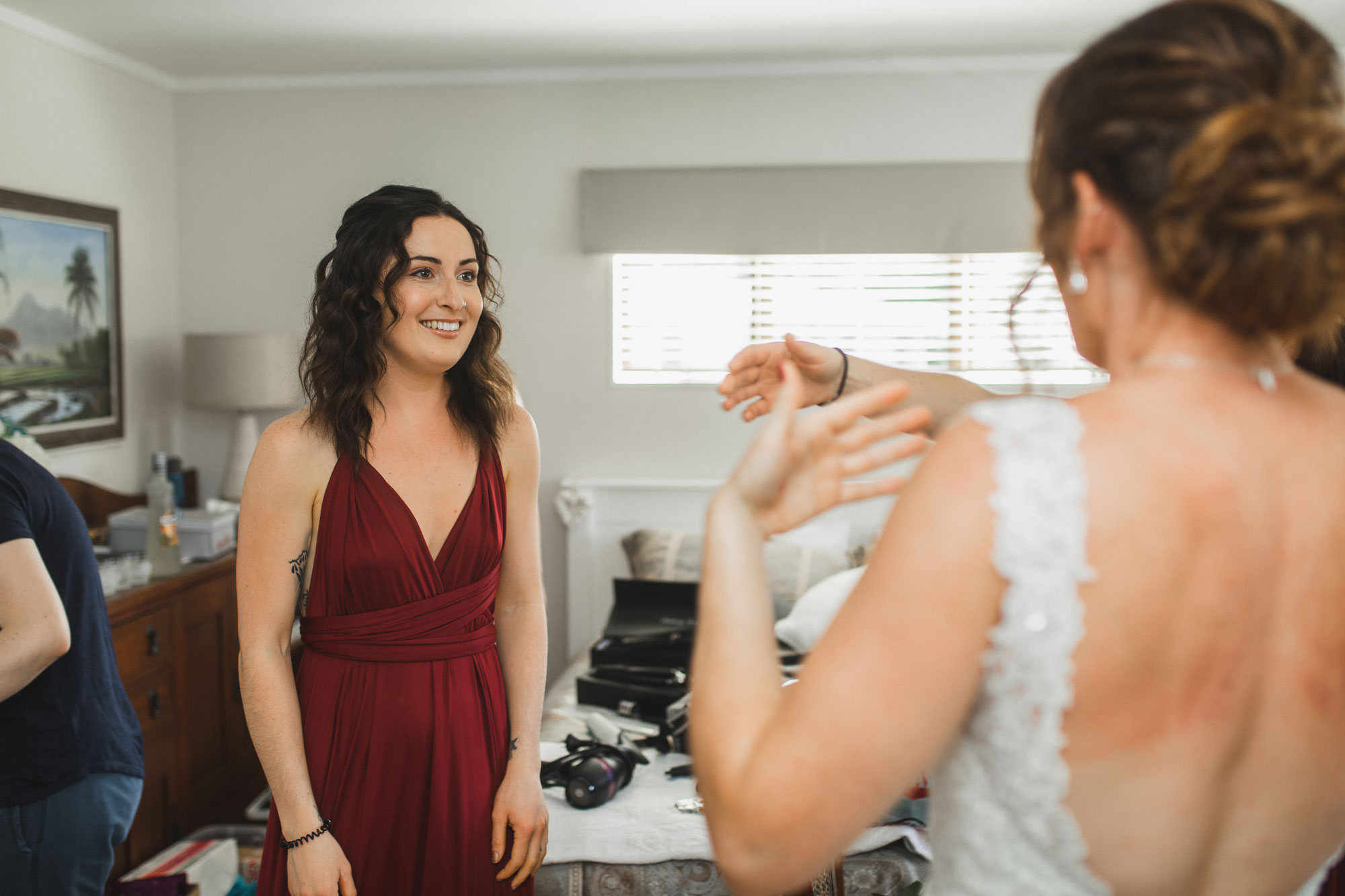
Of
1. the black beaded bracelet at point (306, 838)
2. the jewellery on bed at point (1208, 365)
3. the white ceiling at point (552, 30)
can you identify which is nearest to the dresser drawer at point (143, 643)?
the black beaded bracelet at point (306, 838)

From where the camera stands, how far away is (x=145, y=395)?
4.03m

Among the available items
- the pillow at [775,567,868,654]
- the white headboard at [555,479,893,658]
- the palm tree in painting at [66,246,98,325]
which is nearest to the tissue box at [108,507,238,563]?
the palm tree in painting at [66,246,98,325]

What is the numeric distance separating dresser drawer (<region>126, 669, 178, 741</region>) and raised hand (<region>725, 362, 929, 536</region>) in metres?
2.90

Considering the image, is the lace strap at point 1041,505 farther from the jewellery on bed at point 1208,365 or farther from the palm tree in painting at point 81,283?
the palm tree in painting at point 81,283

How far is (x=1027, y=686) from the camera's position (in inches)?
26.2

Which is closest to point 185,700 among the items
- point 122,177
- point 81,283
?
point 81,283

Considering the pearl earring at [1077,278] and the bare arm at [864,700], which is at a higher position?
the pearl earring at [1077,278]

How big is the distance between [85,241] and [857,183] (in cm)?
296

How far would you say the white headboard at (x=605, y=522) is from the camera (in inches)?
160

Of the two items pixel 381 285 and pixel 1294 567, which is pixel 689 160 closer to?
Answer: pixel 381 285

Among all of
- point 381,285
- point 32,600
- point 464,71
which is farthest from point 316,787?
point 464,71

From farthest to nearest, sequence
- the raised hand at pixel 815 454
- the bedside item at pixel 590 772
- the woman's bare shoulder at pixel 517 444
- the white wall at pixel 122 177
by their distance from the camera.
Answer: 1. the white wall at pixel 122 177
2. the bedside item at pixel 590 772
3. the woman's bare shoulder at pixel 517 444
4. the raised hand at pixel 815 454

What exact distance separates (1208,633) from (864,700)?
0.24m

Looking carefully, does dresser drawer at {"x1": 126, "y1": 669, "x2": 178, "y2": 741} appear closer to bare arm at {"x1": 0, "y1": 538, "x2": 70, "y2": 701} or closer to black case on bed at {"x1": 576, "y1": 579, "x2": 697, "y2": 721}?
black case on bed at {"x1": 576, "y1": 579, "x2": 697, "y2": 721}
